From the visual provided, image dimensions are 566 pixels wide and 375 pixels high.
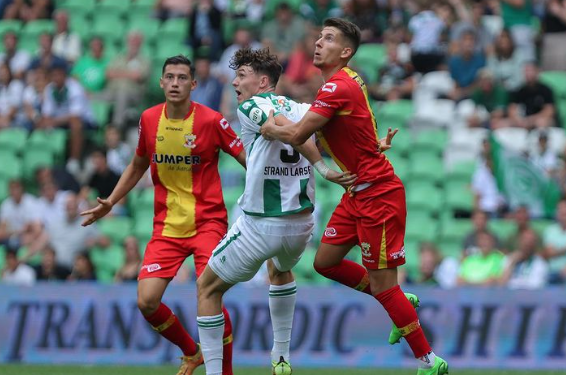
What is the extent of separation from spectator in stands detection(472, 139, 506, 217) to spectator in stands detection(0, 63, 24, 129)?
7.10 metres

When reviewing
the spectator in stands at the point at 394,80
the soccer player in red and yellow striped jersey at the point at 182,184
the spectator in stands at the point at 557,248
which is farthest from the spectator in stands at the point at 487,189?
the soccer player in red and yellow striped jersey at the point at 182,184

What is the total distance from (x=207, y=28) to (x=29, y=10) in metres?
3.81

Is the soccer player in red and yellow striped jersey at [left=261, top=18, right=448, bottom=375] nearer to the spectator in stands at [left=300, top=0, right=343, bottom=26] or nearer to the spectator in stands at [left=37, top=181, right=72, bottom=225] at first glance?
the spectator in stands at [left=37, top=181, right=72, bottom=225]

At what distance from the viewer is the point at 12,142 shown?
1855 cm

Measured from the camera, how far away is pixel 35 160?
60.5 feet

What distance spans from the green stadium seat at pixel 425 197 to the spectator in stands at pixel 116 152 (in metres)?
4.08

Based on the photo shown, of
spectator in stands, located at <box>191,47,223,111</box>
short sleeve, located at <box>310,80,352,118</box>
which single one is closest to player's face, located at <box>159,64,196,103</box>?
short sleeve, located at <box>310,80,352,118</box>

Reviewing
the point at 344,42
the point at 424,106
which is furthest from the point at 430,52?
the point at 344,42

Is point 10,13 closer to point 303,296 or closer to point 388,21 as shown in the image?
point 388,21

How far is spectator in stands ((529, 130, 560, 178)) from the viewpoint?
52.6ft

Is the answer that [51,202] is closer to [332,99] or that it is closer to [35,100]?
[35,100]

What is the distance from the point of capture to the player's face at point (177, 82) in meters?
10.3

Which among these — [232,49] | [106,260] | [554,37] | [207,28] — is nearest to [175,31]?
[207,28]

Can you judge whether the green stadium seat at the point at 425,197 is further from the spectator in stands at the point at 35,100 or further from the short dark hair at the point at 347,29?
the short dark hair at the point at 347,29
